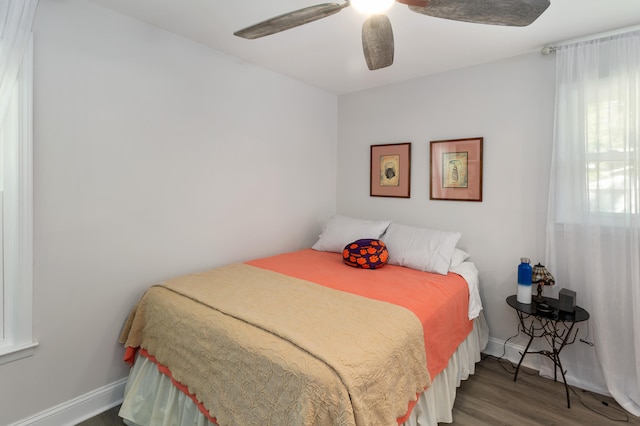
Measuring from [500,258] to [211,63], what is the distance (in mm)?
2837

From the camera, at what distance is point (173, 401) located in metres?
1.68

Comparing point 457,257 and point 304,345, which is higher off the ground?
point 457,257

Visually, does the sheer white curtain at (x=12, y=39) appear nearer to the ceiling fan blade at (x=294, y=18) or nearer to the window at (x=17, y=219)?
the window at (x=17, y=219)

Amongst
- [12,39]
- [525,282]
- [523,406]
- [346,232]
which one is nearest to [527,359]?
[523,406]

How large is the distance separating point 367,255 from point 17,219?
2168 millimetres

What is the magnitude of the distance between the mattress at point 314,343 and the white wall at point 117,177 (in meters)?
0.28

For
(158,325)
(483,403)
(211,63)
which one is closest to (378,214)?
(483,403)

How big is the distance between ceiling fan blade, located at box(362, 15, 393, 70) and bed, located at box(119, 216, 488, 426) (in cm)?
134

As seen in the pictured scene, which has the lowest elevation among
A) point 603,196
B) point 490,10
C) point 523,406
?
point 523,406

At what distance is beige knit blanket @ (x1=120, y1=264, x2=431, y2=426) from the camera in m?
1.17

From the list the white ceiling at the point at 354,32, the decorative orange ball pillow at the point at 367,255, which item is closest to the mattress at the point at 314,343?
the decorative orange ball pillow at the point at 367,255

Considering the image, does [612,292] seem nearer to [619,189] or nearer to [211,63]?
[619,189]

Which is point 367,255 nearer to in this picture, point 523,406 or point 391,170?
point 391,170

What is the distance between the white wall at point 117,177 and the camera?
1.77m
